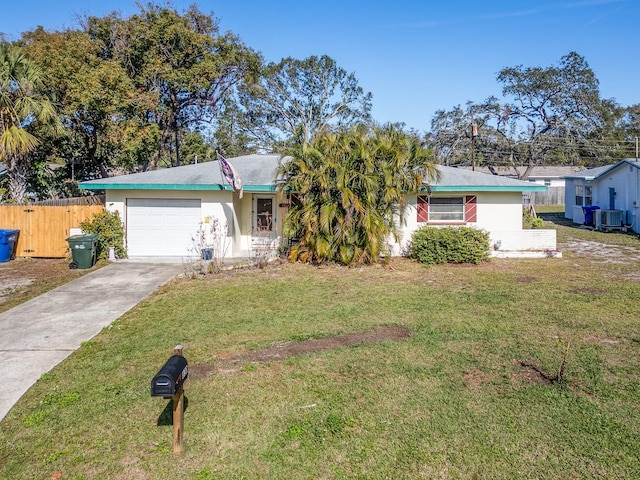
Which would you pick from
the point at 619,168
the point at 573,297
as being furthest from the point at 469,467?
the point at 619,168

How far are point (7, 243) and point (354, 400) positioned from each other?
13.2 m

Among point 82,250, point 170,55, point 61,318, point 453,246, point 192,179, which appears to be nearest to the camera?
point 61,318

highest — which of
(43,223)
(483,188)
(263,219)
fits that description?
(483,188)

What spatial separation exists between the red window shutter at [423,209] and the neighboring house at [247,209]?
1.3 inches

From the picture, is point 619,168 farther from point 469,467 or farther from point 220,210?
point 469,467

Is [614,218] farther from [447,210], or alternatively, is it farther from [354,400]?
[354,400]

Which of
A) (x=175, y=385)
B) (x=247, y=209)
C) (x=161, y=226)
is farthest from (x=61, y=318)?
(x=247, y=209)

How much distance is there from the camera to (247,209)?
14.7m

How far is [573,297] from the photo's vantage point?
350 inches

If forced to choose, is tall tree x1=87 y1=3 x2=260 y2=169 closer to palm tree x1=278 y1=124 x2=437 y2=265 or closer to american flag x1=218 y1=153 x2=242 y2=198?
american flag x1=218 y1=153 x2=242 y2=198

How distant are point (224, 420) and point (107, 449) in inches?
39.6

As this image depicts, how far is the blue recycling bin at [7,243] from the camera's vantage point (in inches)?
524

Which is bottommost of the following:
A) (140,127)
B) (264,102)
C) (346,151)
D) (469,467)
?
(469,467)

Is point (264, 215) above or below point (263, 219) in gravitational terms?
above
